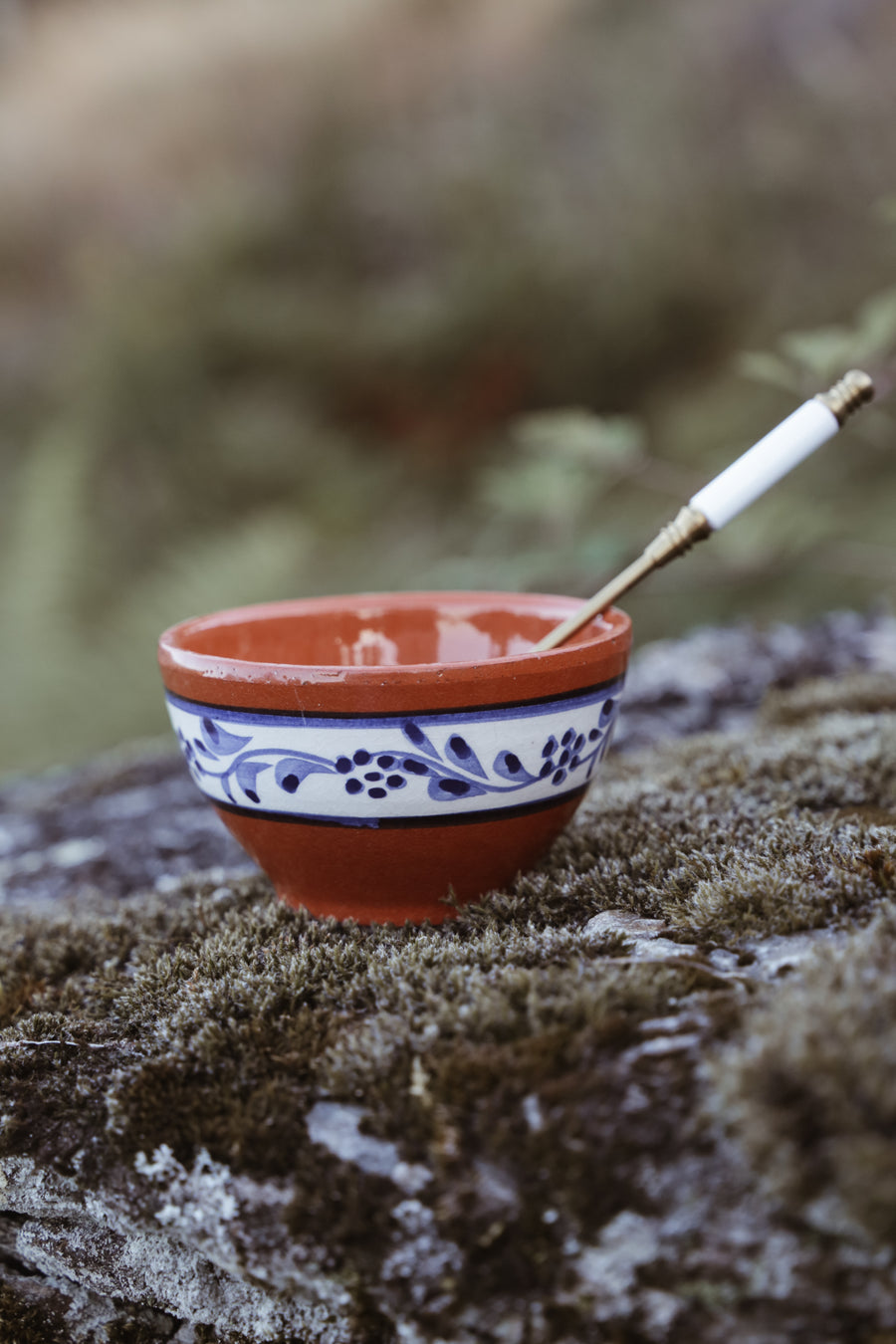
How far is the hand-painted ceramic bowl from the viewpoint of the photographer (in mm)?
963

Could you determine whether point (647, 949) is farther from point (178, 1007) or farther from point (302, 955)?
point (178, 1007)

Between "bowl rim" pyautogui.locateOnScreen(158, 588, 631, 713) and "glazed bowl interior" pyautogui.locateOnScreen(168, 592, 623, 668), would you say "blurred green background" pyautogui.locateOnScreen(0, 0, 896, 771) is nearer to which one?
"glazed bowl interior" pyautogui.locateOnScreen(168, 592, 623, 668)

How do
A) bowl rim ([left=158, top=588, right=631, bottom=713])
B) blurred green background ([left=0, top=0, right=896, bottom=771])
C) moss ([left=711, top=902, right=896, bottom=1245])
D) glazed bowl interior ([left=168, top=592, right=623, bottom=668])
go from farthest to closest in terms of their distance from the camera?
blurred green background ([left=0, top=0, right=896, bottom=771])
glazed bowl interior ([left=168, top=592, right=623, bottom=668])
bowl rim ([left=158, top=588, right=631, bottom=713])
moss ([left=711, top=902, right=896, bottom=1245])

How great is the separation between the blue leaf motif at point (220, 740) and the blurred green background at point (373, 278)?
2516 millimetres

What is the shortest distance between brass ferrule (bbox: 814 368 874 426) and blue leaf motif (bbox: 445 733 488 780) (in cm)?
47

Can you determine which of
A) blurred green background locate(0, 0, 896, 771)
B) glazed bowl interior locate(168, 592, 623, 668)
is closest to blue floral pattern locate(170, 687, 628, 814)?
glazed bowl interior locate(168, 592, 623, 668)

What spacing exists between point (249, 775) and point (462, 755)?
0.21 m

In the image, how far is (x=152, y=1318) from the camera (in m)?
0.92

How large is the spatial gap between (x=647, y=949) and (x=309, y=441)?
4.16 m

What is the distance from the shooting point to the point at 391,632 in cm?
137

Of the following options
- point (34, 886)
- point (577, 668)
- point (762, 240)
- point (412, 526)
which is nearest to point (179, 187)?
point (412, 526)

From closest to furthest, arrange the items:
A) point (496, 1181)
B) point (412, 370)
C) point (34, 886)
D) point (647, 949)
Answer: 1. point (496, 1181)
2. point (647, 949)
3. point (34, 886)
4. point (412, 370)

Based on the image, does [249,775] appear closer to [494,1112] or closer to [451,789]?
[451,789]

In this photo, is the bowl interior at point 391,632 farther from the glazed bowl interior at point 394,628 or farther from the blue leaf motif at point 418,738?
the blue leaf motif at point 418,738
